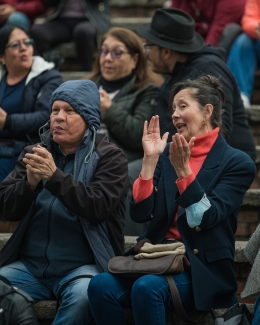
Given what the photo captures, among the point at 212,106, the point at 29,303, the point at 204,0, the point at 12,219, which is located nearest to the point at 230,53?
the point at 204,0

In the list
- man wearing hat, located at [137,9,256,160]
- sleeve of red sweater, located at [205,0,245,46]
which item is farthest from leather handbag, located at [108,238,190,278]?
sleeve of red sweater, located at [205,0,245,46]

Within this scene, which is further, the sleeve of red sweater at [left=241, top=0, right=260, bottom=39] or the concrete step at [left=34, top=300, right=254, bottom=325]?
the sleeve of red sweater at [left=241, top=0, right=260, bottom=39]

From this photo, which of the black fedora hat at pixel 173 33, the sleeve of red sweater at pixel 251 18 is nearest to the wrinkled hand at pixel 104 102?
the black fedora hat at pixel 173 33

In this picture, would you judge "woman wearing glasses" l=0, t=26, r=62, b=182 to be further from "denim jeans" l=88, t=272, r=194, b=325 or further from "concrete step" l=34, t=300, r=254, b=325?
"denim jeans" l=88, t=272, r=194, b=325

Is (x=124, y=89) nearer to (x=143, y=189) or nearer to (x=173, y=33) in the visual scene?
(x=173, y=33)

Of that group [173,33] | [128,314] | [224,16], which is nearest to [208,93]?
[128,314]

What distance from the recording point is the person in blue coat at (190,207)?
12.9ft

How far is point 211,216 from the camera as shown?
3.95m

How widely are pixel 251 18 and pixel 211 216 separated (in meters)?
3.09

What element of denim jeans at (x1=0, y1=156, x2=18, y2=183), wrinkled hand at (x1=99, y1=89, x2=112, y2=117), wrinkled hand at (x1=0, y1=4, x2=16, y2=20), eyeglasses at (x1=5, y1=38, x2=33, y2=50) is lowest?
denim jeans at (x1=0, y1=156, x2=18, y2=183)

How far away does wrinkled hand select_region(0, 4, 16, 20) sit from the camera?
294 inches

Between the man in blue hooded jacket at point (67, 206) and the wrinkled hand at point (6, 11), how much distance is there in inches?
128

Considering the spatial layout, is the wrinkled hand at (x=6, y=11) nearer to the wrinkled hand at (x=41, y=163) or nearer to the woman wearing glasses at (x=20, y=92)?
the woman wearing glasses at (x=20, y=92)

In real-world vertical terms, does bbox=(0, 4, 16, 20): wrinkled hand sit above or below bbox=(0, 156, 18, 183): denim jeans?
above
